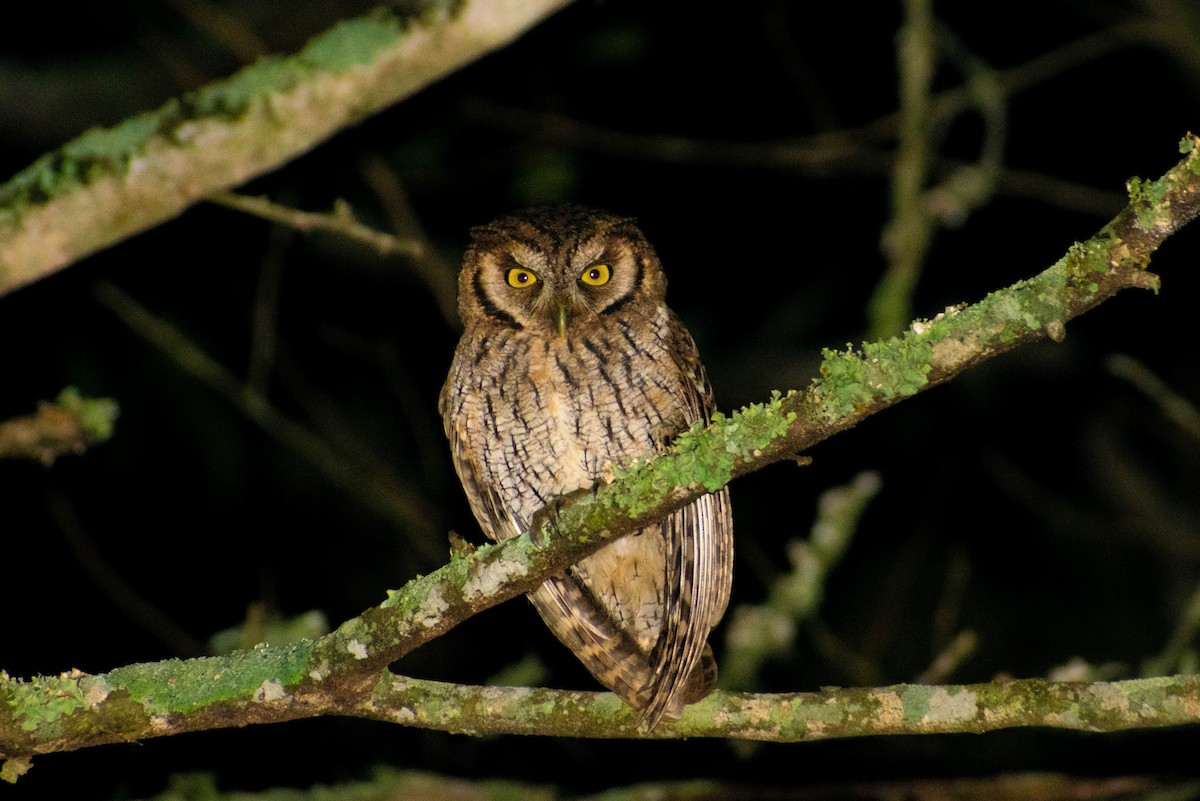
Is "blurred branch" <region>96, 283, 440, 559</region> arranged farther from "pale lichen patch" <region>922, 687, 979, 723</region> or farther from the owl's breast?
"pale lichen patch" <region>922, 687, 979, 723</region>

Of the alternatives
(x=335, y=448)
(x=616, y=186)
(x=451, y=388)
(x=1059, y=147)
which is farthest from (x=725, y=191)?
(x=451, y=388)

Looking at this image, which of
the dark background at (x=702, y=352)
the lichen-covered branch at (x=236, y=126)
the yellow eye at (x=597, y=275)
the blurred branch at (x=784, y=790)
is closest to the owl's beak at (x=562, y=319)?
the yellow eye at (x=597, y=275)

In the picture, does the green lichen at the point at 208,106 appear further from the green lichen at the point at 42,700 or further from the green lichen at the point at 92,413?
the green lichen at the point at 42,700

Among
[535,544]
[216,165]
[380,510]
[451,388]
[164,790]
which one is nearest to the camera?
[535,544]

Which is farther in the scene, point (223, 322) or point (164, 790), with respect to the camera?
point (223, 322)

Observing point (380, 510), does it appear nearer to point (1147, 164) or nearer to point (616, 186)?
point (616, 186)

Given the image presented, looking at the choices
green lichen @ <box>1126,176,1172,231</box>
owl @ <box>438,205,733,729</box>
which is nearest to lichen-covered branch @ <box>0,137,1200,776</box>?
green lichen @ <box>1126,176,1172,231</box>

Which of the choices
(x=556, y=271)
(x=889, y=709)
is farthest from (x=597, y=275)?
(x=889, y=709)
